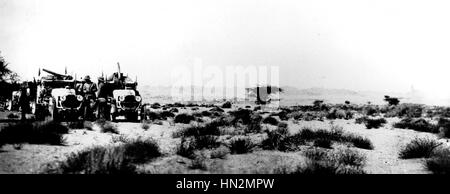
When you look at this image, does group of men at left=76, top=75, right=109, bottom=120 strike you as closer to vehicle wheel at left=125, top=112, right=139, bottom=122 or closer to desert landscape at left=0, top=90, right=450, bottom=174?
vehicle wheel at left=125, top=112, right=139, bottom=122

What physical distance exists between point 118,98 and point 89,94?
78.7 inches

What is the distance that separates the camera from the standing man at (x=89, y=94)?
20.6 metres

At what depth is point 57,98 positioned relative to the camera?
19250 millimetres

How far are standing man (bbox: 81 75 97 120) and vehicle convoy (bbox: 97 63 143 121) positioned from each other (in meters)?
0.39

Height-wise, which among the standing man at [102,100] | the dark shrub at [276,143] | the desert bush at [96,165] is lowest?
the dark shrub at [276,143]

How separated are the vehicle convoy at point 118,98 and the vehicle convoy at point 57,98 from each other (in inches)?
64.8

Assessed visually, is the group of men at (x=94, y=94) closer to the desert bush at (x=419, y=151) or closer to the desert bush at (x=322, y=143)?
the desert bush at (x=322, y=143)

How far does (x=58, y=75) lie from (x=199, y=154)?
51.9 ft

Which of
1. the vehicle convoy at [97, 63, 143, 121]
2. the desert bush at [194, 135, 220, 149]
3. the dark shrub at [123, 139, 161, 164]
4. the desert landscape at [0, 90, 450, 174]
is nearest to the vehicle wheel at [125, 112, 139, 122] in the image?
the vehicle convoy at [97, 63, 143, 121]

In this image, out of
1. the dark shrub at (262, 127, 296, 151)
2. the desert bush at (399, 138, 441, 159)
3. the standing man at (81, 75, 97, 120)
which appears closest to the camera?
the desert bush at (399, 138, 441, 159)

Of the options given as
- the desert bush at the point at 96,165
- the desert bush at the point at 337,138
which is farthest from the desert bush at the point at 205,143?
the desert bush at the point at 96,165

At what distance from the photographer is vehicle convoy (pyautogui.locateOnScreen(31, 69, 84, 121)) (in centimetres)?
1911
